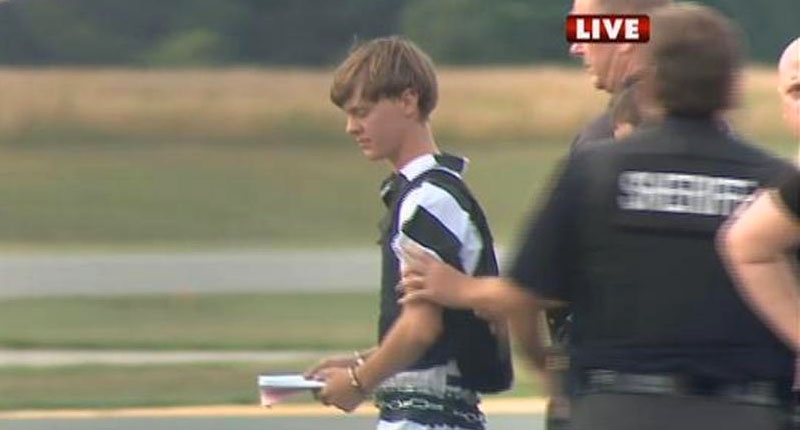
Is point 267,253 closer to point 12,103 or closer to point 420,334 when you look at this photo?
point 12,103

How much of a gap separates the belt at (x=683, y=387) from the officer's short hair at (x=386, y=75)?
2.99 ft

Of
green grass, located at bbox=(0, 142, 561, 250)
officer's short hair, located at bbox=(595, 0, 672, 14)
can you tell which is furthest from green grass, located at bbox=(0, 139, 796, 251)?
officer's short hair, located at bbox=(595, 0, 672, 14)

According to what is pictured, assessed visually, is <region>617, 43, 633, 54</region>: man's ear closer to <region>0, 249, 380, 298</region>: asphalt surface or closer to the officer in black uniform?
the officer in black uniform

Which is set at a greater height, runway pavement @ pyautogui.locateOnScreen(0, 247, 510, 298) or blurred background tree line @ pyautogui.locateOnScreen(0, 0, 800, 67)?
blurred background tree line @ pyautogui.locateOnScreen(0, 0, 800, 67)

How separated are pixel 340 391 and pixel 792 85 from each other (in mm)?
1079

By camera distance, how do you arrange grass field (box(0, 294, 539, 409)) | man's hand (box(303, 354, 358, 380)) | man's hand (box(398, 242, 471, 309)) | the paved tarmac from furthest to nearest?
the paved tarmac < grass field (box(0, 294, 539, 409)) < man's hand (box(303, 354, 358, 380)) < man's hand (box(398, 242, 471, 309))

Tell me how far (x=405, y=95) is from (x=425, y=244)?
0.32m

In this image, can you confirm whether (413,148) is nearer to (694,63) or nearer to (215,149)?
(694,63)

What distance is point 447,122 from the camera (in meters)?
9.89

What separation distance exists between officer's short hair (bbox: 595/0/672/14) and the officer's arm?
1.22 metres

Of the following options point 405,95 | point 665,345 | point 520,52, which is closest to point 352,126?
point 405,95

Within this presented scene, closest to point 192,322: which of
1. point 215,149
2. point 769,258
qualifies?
point 215,149

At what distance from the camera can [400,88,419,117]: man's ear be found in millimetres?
3656

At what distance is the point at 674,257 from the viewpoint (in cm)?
289
